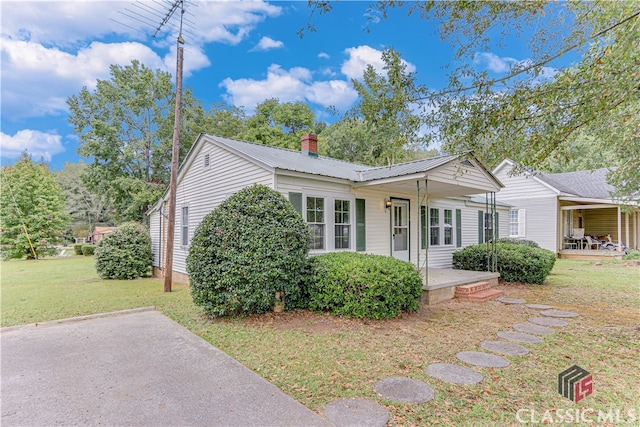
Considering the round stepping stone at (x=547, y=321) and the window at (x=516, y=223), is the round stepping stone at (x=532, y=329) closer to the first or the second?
the round stepping stone at (x=547, y=321)

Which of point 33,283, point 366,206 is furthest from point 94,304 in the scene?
point 366,206

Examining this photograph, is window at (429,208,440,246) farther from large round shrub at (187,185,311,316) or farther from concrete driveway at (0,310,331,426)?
concrete driveway at (0,310,331,426)

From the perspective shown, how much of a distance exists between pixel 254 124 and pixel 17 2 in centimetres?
1740

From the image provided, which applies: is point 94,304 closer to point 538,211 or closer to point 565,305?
point 565,305

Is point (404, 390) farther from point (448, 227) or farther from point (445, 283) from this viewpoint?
point (448, 227)

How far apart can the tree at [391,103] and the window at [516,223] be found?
1528cm

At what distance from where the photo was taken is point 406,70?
185 inches

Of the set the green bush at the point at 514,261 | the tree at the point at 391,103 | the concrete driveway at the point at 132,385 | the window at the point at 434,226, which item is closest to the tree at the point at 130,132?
the window at the point at 434,226

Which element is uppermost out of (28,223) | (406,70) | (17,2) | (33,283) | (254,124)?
(254,124)

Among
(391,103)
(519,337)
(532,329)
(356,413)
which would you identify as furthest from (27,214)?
(532,329)

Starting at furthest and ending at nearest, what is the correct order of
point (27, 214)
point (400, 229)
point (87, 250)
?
point (87, 250)
point (27, 214)
point (400, 229)

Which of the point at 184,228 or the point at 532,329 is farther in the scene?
the point at 184,228

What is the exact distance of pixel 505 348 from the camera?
4.54 metres

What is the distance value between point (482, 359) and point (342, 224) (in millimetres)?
4961
